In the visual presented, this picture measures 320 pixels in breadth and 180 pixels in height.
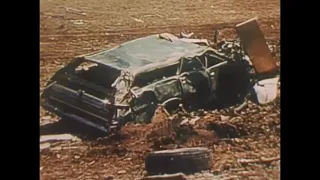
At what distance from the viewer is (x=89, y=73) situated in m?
1.19

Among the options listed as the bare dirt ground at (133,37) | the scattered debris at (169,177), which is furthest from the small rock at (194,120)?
the scattered debris at (169,177)

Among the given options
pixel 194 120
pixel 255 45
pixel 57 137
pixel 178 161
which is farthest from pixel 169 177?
pixel 255 45

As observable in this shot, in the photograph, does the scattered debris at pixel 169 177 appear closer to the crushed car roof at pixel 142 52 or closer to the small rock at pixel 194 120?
the small rock at pixel 194 120

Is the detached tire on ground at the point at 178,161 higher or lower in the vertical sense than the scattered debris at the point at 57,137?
lower

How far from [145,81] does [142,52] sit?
2.8 inches

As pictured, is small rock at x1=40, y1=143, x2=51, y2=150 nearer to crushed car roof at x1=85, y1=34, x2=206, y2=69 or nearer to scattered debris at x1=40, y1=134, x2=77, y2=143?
scattered debris at x1=40, y1=134, x2=77, y2=143

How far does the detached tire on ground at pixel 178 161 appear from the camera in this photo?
3.92ft

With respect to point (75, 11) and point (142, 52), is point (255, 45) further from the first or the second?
point (75, 11)

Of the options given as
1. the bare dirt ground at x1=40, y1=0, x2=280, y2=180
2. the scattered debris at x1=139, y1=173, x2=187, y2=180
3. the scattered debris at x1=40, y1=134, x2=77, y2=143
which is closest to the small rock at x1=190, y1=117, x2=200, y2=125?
the bare dirt ground at x1=40, y1=0, x2=280, y2=180

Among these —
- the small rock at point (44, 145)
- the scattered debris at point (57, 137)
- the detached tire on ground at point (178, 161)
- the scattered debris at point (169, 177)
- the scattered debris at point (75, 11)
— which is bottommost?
the scattered debris at point (169, 177)
